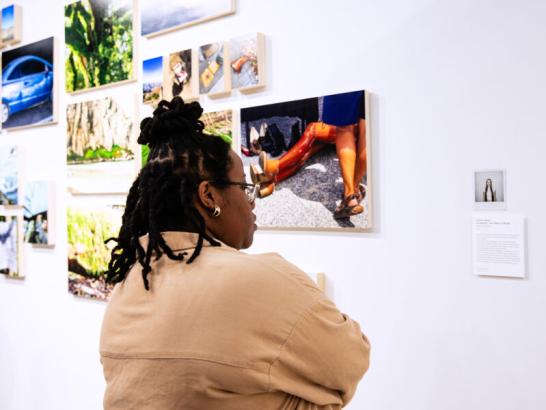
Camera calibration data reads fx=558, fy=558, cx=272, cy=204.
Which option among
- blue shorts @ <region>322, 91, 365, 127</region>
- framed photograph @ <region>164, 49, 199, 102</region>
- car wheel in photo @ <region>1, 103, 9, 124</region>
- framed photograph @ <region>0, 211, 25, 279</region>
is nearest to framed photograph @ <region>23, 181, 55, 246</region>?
framed photograph @ <region>0, 211, 25, 279</region>

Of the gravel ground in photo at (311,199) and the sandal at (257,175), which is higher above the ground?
the sandal at (257,175)

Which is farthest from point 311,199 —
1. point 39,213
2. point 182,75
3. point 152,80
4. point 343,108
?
point 39,213

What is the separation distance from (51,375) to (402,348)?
1686 mm

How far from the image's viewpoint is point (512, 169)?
4.47 ft

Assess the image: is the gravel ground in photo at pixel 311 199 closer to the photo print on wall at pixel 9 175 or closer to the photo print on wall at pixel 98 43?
the photo print on wall at pixel 98 43

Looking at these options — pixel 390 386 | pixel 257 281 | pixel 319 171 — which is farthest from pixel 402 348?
pixel 257 281

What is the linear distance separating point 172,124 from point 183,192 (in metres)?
0.16

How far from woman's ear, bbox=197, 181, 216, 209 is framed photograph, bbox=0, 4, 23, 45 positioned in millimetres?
2062

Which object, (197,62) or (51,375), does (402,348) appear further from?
(51,375)

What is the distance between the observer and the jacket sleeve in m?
0.88

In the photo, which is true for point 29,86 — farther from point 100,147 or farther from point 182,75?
point 182,75

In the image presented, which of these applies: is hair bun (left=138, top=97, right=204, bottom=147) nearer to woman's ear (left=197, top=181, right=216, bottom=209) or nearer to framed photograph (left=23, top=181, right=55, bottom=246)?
woman's ear (left=197, top=181, right=216, bottom=209)

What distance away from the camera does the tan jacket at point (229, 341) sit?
33.8 inches

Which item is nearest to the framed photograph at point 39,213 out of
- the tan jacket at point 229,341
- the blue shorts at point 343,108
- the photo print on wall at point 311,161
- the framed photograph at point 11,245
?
the framed photograph at point 11,245
